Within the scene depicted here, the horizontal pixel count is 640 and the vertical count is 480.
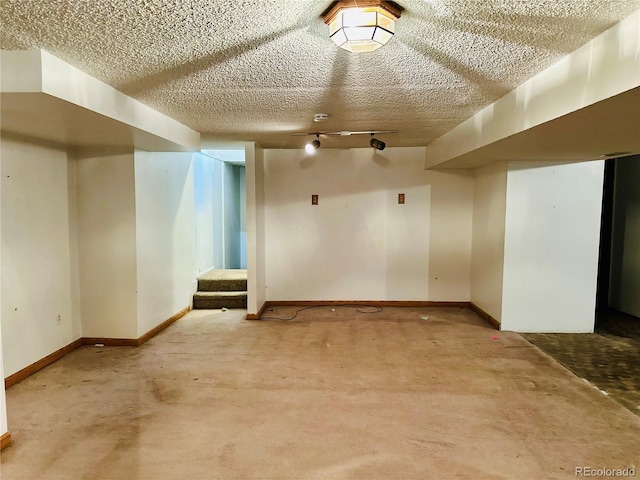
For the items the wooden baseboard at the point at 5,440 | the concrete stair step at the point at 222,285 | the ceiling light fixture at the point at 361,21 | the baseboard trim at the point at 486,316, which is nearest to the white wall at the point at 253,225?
the concrete stair step at the point at 222,285

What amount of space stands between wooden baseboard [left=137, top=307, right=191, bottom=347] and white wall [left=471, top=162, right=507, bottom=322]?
386cm

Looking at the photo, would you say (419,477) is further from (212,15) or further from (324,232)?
(324,232)

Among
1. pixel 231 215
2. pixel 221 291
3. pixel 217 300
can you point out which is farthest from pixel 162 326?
pixel 231 215

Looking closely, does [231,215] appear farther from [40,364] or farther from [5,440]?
[5,440]

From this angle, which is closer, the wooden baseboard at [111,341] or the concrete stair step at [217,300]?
the wooden baseboard at [111,341]

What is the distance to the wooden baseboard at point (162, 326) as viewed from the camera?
3825 millimetres

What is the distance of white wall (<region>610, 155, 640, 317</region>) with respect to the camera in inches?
192

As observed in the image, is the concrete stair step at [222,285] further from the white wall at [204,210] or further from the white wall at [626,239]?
the white wall at [626,239]

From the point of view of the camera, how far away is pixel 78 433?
7.47 ft

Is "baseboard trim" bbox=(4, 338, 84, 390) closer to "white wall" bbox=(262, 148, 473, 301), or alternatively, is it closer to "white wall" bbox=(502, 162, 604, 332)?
"white wall" bbox=(262, 148, 473, 301)

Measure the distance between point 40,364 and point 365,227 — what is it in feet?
12.8

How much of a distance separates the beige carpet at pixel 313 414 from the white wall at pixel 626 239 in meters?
2.43

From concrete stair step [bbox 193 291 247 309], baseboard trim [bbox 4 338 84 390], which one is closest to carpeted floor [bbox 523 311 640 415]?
concrete stair step [bbox 193 291 247 309]

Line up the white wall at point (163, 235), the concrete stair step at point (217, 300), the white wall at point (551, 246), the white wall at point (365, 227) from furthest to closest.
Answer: the white wall at point (365, 227) → the concrete stair step at point (217, 300) → the white wall at point (551, 246) → the white wall at point (163, 235)
